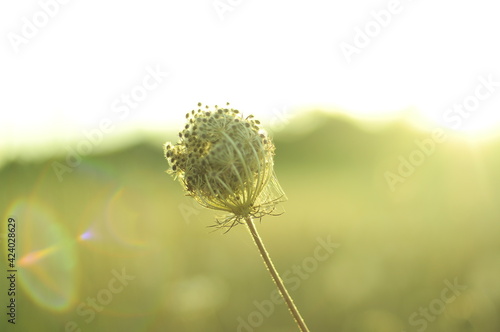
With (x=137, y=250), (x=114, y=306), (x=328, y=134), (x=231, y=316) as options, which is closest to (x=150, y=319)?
(x=114, y=306)

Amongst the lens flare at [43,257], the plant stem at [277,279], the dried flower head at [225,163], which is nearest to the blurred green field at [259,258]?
the lens flare at [43,257]

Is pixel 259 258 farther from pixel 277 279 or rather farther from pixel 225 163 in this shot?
pixel 277 279

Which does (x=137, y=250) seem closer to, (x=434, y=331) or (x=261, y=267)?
(x=261, y=267)

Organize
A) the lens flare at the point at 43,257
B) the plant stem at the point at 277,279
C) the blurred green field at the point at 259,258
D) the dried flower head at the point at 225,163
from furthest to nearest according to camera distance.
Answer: the blurred green field at the point at 259,258 < the lens flare at the point at 43,257 < the dried flower head at the point at 225,163 < the plant stem at the point at 277,279

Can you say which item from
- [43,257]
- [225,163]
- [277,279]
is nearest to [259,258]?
[43,257]

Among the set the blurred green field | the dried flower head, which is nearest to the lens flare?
the blurred green field

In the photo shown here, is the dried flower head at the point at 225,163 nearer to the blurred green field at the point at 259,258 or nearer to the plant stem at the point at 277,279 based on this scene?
the plant stem at the point at 277,279
